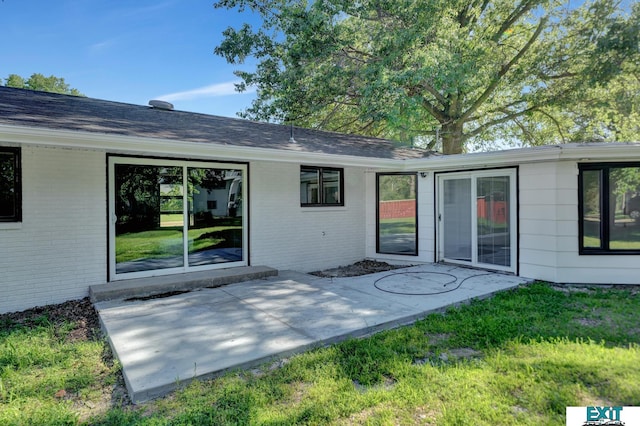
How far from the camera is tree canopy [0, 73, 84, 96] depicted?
3016cm

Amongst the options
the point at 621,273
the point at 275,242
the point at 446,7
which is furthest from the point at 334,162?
the point at 446,7

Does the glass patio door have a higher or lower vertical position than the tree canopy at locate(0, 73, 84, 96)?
lower

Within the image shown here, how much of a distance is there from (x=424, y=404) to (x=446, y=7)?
11250 mm

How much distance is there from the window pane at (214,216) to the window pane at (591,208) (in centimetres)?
634

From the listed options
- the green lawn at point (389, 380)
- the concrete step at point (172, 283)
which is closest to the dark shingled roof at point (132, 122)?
the concrete step at point (172, 283)

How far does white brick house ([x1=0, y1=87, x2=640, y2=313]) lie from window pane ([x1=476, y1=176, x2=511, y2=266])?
21 mm

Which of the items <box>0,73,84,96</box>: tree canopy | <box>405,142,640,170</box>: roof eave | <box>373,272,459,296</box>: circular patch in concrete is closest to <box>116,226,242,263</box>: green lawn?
<box>373,272,459,296</box>: circular patch in concrete

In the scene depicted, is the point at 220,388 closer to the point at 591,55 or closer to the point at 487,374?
the point at 487,374

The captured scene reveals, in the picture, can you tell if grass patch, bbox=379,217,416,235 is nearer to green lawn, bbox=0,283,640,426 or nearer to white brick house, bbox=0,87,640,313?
white brick house, bbox=0,87,640,313

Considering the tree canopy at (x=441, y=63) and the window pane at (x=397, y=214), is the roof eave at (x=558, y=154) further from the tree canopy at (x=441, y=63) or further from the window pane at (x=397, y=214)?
the tree canopy at (x=441, y=63)

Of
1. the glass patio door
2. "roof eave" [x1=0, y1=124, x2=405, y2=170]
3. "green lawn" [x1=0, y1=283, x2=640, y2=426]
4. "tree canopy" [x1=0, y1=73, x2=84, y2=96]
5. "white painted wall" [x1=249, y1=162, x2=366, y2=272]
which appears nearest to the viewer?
"green lawn" [x1=0, y1=283, x2=640, y2=426]

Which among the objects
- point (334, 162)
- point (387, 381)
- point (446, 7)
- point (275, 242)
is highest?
point (446, 7)

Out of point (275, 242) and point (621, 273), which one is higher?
point (275, 242)

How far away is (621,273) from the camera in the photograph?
614 cm
